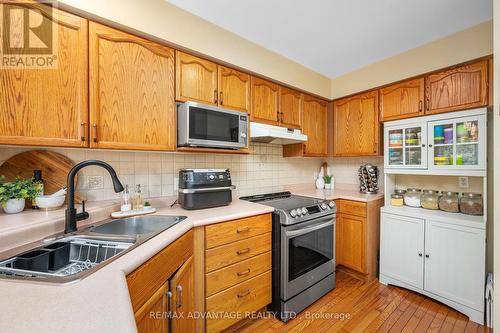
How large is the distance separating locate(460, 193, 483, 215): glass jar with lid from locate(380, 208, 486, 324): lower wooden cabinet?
7.9 inches

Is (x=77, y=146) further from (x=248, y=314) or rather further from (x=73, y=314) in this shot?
(x=248, y=314)

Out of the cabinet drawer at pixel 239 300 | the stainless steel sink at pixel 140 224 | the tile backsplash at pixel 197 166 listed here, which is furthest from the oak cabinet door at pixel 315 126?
the stainless steel sink at pixel 140 224

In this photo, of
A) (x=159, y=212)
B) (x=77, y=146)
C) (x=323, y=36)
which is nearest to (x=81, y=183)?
(x=77, y=146)

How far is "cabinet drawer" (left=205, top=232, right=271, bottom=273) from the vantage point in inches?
54.5

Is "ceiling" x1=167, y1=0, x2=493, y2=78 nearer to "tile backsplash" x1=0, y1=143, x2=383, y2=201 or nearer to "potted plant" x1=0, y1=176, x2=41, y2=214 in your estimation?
"tile backsplash" x1=0, y1=143, x2=383, y2=201

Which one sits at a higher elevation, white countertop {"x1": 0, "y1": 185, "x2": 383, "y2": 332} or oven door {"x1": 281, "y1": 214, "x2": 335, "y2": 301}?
white countertop {"x1": 0, "y1": 185, "x2": 383, "y2": 332}

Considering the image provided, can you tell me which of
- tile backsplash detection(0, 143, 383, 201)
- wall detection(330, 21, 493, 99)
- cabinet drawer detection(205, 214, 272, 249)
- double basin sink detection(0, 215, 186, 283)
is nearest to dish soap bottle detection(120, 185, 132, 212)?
tile backsplash detection(0, 143, 383, 201)

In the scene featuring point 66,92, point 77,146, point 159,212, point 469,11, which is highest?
point 469,11

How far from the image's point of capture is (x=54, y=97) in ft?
3.72

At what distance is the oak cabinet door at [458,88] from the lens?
1.67 meters

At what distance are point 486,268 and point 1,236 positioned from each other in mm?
3172

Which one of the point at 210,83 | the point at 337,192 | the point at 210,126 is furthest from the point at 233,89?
the point at 337,192

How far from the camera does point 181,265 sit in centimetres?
117

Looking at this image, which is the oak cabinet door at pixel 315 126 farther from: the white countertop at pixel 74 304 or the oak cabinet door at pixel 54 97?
the white countertop at pixel 74 304
